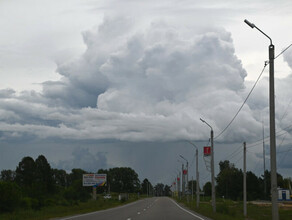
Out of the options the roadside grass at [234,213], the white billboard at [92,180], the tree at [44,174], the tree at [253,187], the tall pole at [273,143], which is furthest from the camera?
the tree at [253,187]

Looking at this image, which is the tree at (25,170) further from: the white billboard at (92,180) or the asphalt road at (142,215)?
the asphalt road at (142,215)

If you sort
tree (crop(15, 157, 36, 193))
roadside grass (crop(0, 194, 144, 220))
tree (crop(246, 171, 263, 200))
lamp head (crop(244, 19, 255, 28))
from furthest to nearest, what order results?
tree (crop(246, 171, 263, 200)), tree (crop(15, 157, 36, 193)), roadside grass (crop(0, 194, 144, 220)), lamp head (crop(244, 19, 255, 28))

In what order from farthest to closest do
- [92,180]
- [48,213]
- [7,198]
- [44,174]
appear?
1. [44,174]
2. [92,180]
3. [7,198]
4. [48,213]

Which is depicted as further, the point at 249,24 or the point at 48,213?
the point at 48,213

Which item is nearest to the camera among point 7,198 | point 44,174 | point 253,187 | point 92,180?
point 7,198

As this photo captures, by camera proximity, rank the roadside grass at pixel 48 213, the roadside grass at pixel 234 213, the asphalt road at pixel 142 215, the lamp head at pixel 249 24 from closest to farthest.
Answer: the lamp head at pixel 249 24 < the asphalt road at pixel 142 215 < the roadside grass at pixel 48 213 < the roadside grass at pixel 234 213

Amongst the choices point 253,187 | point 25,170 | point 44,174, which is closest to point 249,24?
point 44,174

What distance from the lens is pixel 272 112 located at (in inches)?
802

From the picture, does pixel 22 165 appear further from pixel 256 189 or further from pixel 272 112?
pixel 272 112

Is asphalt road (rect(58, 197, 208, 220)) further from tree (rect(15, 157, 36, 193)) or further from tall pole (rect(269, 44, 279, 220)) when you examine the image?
tree (rect(15, 157, 36, 193))

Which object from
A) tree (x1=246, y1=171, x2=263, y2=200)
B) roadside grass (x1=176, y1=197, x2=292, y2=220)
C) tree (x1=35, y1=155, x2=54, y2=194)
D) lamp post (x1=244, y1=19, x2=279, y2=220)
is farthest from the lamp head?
tree (x1=246, y1=171, x2=263, y2=200)

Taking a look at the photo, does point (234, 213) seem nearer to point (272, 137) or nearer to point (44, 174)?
point (272, 137)

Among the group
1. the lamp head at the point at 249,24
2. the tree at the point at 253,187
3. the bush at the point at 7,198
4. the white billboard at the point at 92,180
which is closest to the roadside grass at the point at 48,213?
the bush at the point at 7,198

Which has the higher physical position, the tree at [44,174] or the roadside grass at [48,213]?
the tree at [44,174]
